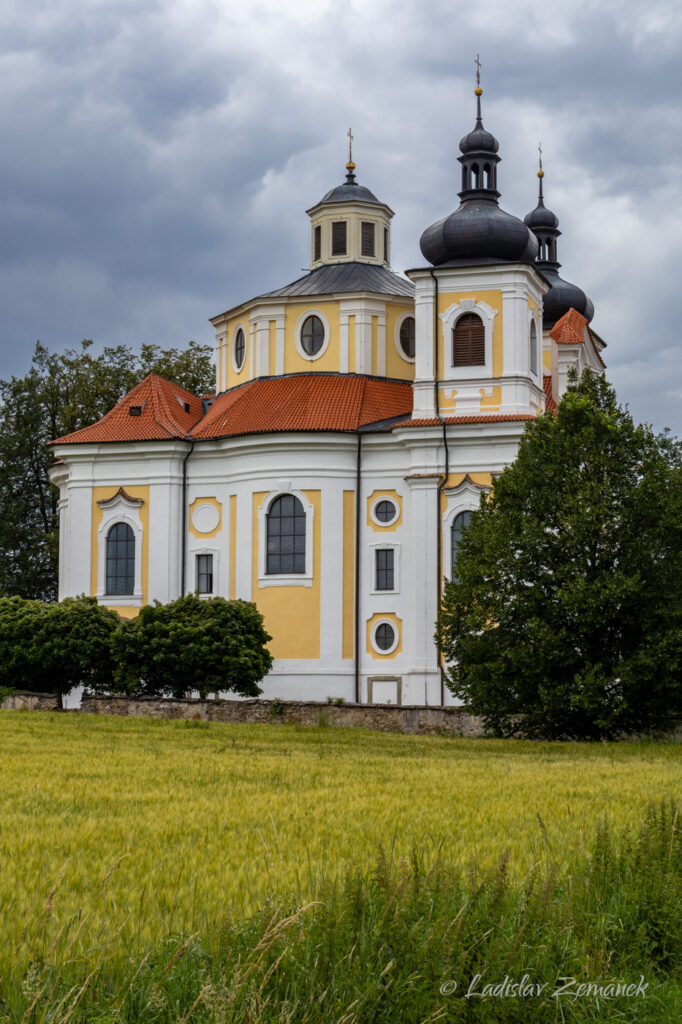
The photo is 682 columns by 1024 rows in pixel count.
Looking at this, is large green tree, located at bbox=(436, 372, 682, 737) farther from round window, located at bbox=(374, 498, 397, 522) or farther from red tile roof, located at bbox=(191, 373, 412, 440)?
red tile roof, located at bbox=(191, 373, 412, 440)

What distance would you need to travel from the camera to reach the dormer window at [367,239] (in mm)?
48219

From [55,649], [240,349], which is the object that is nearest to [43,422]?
[240,349]

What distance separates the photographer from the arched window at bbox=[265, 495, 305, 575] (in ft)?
133

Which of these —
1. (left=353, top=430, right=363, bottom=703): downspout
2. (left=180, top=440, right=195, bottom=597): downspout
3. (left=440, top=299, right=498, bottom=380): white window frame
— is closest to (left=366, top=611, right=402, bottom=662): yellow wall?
(left=353, top=430, right=363, bottom=703): downspout

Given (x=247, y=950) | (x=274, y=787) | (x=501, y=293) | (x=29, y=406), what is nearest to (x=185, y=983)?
(x=247, y=950)

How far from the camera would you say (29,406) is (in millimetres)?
56938

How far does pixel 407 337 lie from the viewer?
44.9m

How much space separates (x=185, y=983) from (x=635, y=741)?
2208 centimetres

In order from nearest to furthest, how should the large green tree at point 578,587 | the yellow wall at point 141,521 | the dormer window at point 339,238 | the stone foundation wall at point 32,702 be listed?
the large green tree at point 578,587, the stone foundation wall at point 32,702, the yellow wall at point 141,521, the dormer window at point 339,238

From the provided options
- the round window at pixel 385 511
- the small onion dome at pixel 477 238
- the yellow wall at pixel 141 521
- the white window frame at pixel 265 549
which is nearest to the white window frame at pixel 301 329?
the small onion dome at pixel 477 238

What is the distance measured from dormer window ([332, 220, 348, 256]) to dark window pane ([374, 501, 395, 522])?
11571 mm

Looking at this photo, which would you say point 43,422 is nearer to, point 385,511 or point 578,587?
point 385,511

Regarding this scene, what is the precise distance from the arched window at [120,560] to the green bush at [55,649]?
349 inches

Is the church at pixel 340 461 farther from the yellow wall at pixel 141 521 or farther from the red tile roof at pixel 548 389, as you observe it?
the red tile roof at pixel 548 389
